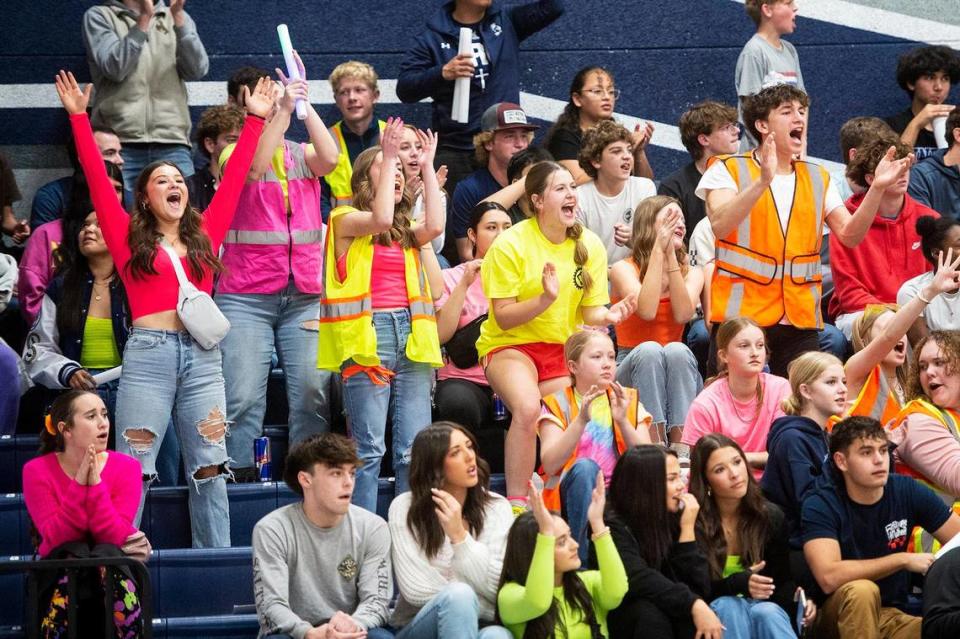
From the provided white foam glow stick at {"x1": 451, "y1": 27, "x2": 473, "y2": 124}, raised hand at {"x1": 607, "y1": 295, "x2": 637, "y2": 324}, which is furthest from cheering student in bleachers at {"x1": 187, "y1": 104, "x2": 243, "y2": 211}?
raised hand at {"x1": 607, "y1": 295, "x2": 637, "y2": 324}

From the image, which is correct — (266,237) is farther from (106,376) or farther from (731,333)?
(731,333)

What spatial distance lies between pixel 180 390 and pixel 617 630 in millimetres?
1980

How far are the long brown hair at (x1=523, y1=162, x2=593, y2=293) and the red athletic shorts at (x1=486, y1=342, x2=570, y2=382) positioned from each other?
30 centimetres

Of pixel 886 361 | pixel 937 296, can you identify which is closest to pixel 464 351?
pixel 886 361

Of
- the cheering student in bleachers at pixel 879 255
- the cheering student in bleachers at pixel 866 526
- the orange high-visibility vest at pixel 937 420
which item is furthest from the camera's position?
the cheering student in bleachers at pixel 879 255

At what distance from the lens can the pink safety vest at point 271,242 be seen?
6.70 meters

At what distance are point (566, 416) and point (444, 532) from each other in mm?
928

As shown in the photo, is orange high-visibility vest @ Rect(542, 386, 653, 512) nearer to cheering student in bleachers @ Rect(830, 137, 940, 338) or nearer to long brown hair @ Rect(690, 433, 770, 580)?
long brown hair @ Rect(690, 433, 770, 580)

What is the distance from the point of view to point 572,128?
8.46 m

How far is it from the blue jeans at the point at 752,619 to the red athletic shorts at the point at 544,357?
1.37 meters

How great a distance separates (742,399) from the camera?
627 centimetres

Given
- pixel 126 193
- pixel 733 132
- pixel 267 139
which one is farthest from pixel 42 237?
pixel 733 132

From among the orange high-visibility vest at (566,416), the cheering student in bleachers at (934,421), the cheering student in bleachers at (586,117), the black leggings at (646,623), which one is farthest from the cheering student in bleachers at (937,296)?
the black leggings at (646,623)

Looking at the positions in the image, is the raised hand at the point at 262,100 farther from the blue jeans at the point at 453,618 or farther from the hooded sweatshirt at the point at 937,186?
the hooded sweatshirt at the point at 937,186
